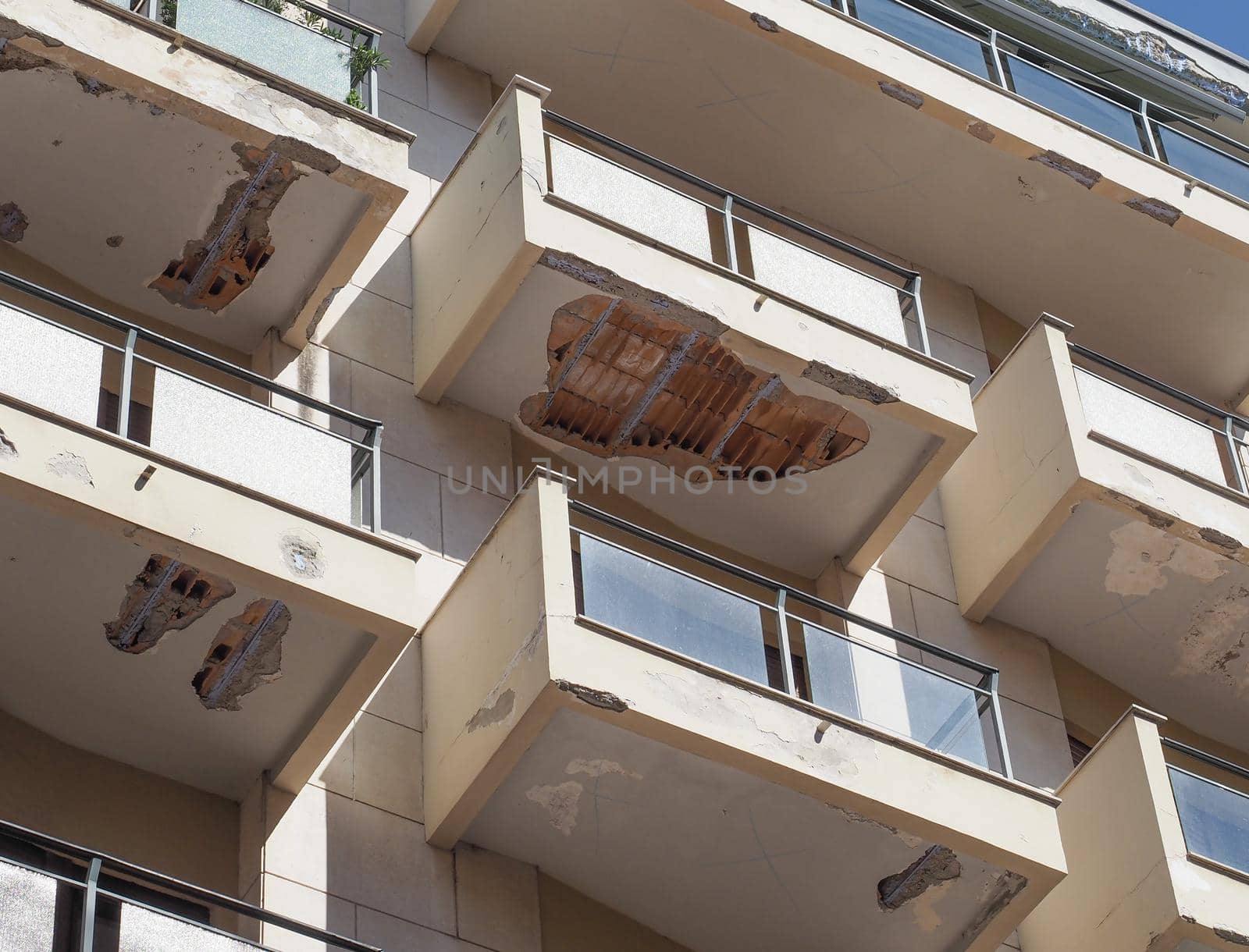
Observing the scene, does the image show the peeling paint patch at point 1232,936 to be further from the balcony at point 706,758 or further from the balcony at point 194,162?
the balcony at point 194,162

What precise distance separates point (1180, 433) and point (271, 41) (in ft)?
22.5

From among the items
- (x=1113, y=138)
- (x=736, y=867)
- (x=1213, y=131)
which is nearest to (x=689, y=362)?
(x=736, y=867)

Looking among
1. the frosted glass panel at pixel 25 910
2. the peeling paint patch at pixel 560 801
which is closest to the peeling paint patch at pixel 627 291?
the peeling paint patch at pixel 560 801

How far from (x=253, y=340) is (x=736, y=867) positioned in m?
4.56

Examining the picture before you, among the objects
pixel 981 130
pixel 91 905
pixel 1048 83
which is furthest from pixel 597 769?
pixel 1048 83

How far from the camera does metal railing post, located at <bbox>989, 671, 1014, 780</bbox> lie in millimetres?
11672

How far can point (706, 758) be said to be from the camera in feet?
35.5

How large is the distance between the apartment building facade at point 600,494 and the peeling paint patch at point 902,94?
4 cm

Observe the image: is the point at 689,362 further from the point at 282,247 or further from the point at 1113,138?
the point at 1113,138

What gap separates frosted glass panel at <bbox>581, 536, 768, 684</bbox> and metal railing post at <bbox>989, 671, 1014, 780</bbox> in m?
1.51

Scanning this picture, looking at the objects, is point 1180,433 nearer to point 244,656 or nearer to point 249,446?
point 249,446

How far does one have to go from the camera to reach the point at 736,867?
445 inches

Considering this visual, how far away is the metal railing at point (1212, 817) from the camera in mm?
11969

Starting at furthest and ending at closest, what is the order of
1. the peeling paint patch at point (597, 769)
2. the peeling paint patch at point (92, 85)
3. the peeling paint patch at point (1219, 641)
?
the peeling paint patch at point (1219, 641) < the peeling paint patch at point (92, 85) < the peeling paint patch at point (597, 769)
